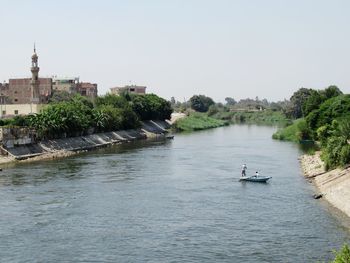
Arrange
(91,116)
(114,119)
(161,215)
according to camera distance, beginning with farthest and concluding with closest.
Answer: (114,119)
(91,116)
(161,215)

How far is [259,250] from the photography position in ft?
99.5

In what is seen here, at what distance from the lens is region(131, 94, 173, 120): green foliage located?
5027 inches

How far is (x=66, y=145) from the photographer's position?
269 ft

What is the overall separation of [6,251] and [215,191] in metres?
21.3

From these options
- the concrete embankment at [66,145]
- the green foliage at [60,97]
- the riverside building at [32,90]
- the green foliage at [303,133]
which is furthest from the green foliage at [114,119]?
the green foliage at [60,97]

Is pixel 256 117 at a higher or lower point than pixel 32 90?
lower

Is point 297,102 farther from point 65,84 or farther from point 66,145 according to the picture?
point 66,145

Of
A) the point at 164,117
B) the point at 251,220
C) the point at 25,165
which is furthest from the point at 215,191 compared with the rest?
the point at 164,117

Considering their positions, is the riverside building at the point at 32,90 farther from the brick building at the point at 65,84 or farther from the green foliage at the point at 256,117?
the green foliage at the point at 256,117

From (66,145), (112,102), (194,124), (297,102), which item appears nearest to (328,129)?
(66,145)

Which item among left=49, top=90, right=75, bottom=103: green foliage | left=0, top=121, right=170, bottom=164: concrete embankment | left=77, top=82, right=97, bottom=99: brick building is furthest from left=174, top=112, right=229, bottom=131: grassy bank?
left=77, top=82, right=97, bottom=99: brick building

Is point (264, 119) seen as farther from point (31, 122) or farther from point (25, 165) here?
point (25, 165)

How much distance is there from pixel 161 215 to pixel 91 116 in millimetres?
59593

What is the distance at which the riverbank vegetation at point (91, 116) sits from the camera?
80.7m
